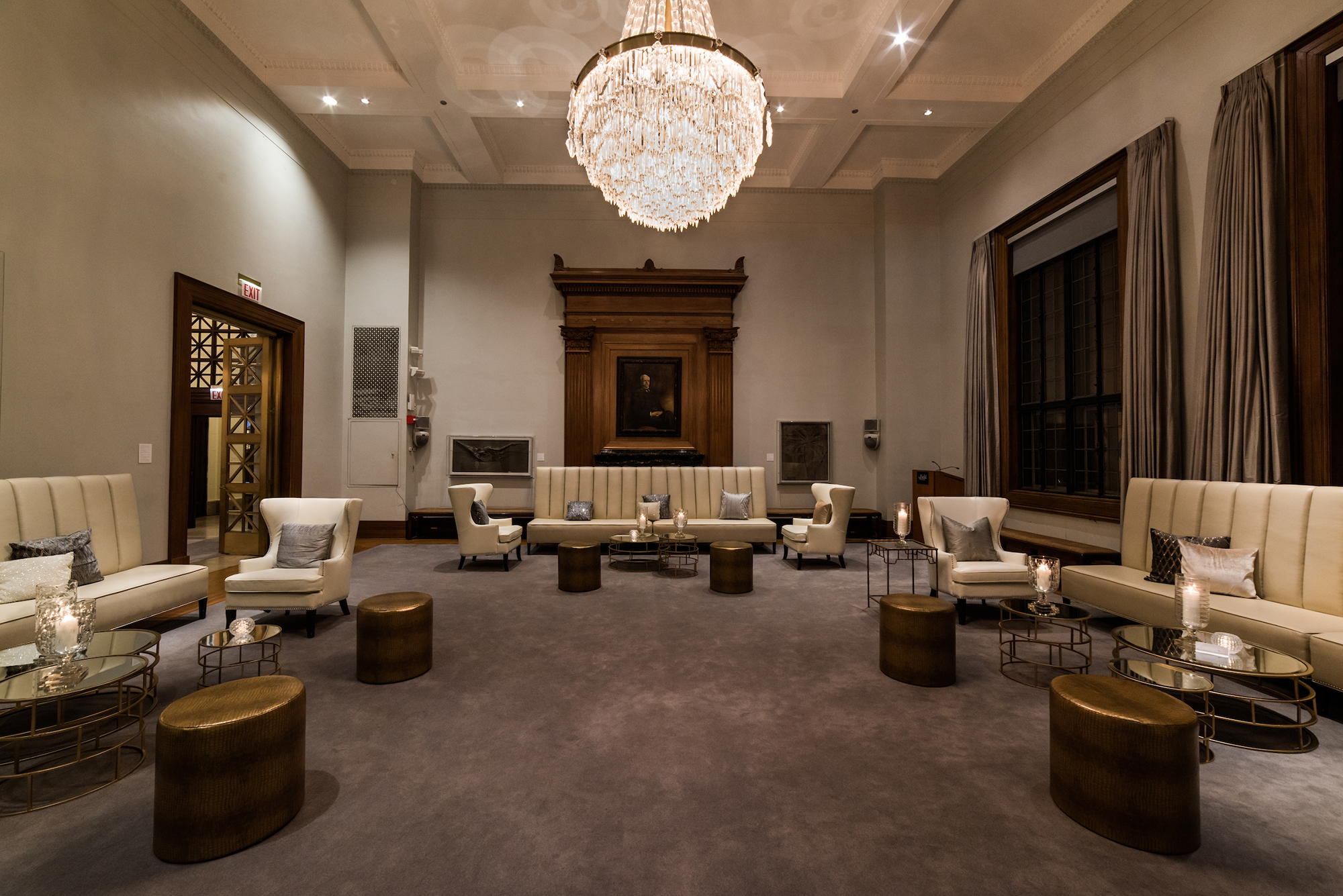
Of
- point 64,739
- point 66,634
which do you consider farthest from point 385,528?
point 66,634

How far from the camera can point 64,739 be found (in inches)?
99.9

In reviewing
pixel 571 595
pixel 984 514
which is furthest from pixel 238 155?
pixel 984 514

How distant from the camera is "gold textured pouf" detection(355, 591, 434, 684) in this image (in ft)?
10.4

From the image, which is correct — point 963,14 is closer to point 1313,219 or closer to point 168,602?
point 1313,219

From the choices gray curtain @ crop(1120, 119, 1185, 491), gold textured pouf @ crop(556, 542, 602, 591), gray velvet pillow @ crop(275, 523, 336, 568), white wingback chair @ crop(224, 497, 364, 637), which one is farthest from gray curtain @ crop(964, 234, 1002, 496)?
gray velvet pillow @ crop(275, 523, 336, 568)

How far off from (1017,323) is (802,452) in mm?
3230

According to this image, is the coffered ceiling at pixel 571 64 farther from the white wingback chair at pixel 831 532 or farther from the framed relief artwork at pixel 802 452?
the white wingback chair at pixel 831 532

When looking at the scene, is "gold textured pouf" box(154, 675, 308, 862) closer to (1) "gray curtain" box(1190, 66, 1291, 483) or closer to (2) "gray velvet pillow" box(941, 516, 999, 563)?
(2) "gray velvet pillow" box(941, 516, 999, 563)

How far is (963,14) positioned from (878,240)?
11.3 ft

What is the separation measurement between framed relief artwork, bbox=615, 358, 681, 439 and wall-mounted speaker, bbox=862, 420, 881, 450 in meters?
2.75

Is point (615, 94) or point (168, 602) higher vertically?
point (615, 94)

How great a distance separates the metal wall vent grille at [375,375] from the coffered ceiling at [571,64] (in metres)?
2.46

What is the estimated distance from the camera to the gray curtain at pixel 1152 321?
4.70 metres

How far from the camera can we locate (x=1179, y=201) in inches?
187
